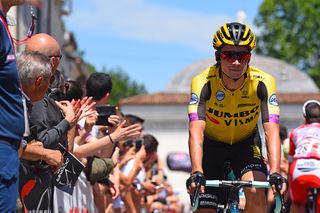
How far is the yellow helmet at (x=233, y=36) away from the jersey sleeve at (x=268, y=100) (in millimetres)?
381

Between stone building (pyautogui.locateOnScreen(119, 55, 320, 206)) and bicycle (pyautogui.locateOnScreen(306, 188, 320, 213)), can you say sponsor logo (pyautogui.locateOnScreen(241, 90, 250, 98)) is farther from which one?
stone building (pyautogui.locateOnScreen(119, 55, 320, 206))

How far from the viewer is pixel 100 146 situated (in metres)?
9.53

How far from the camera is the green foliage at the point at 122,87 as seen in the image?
119338mm

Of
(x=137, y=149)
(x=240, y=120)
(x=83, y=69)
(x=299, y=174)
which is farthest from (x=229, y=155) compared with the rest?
(x=83, y=69)

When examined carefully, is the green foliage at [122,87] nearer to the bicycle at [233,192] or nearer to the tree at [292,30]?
the tree at [292,30]

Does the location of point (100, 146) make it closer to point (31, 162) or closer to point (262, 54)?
point (31, 162)

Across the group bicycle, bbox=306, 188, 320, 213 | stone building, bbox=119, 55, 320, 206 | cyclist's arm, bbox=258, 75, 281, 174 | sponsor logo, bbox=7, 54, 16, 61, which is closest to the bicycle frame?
cyclist's arm, bbox=258, 75, 281, 174

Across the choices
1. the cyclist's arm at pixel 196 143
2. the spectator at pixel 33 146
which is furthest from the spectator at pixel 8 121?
the cyclist's arm at pixel 196 143

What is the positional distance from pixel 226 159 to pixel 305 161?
455 centimetres

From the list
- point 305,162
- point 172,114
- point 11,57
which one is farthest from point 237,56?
point 172,114

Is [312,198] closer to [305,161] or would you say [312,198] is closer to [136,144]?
[305,161]

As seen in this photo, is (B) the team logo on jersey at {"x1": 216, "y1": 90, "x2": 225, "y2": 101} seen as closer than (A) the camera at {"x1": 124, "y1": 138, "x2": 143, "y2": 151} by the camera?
Yes

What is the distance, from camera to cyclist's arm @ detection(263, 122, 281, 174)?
8114mm

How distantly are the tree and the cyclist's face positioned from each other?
66005 millimetres
